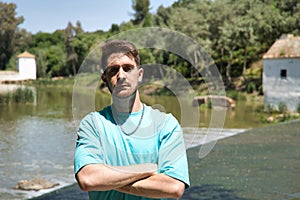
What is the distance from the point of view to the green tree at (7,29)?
A: 118 ft

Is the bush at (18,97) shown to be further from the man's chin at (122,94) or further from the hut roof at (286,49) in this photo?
the man's chin at (122,94)

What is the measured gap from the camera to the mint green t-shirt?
150 centimetres

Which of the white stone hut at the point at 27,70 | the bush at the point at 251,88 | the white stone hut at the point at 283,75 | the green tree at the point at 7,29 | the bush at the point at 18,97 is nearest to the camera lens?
the white stone hut at the point at 27,70

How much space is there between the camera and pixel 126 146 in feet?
4.89

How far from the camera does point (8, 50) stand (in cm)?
4544

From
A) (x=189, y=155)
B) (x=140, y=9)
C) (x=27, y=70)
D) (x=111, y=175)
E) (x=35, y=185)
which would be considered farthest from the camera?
(x=140, y=9)

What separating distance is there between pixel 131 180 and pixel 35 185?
5477mm

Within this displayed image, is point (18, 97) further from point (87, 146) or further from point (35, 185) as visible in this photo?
point (87, 146)

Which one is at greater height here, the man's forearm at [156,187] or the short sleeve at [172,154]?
the short sleeve at [172,154]

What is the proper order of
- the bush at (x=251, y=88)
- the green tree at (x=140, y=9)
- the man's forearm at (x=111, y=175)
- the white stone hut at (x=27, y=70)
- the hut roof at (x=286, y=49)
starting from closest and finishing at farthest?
the man's forearm at (x=111, y=175)
the white stone hut at (x=27, y=70)
the hut roof at (x=286, y=49)
the bush at (x=251, y=88)
the green tree at (x=140, y=9)

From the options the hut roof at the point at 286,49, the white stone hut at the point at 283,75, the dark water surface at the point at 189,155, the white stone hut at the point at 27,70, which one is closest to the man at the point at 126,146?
the dark water surface at the point at 189,155

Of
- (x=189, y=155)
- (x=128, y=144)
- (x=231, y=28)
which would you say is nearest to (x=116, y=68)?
(x=128, y=144)

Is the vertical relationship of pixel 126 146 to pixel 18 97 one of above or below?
above

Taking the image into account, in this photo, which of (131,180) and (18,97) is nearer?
(131,180)
